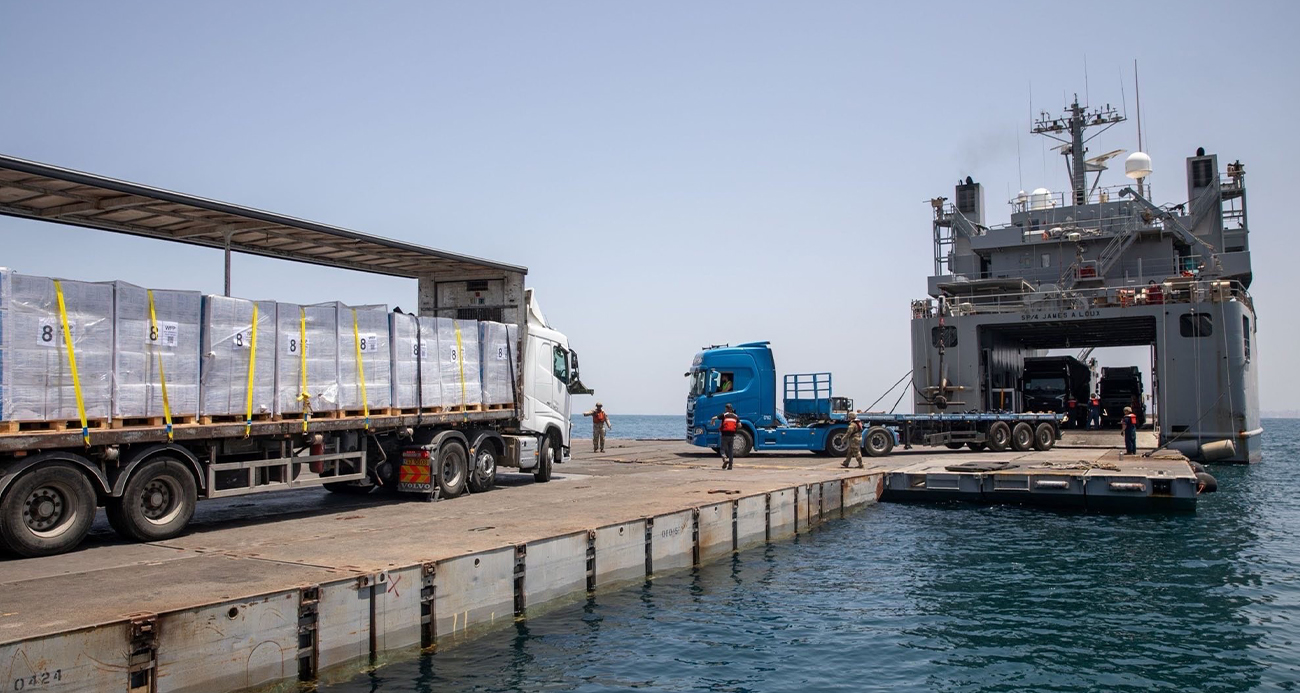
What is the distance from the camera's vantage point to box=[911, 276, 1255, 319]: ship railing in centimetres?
3180

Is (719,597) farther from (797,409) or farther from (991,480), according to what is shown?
(797,409)

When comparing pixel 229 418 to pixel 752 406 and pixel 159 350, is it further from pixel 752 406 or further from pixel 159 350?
pixel 752 406

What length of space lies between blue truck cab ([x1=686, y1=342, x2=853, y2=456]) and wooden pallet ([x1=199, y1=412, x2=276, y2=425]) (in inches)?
702

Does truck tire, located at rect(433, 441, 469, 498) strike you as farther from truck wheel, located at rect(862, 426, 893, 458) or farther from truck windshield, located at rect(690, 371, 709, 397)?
truck wheel, located at rect(862, 426, 893, 458)

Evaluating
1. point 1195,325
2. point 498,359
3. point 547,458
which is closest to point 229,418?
point 498,359

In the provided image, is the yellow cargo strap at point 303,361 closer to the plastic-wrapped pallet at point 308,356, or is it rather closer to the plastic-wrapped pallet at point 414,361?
the plastic-wrapped pallet at point 308,356

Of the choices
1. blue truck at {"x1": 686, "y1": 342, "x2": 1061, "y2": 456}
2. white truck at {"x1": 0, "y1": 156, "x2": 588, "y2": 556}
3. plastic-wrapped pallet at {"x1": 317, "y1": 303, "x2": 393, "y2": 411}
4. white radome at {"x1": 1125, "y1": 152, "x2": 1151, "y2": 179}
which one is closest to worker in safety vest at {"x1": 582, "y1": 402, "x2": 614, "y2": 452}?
blue truck at {"x1": 686, "y1": 342, "x2": 1061, "y2": 456}

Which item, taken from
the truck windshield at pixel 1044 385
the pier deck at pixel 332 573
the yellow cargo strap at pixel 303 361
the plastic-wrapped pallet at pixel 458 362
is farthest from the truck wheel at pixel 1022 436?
the yellow cargo strap at pixel 303 361

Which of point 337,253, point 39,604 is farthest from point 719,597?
point 337,253

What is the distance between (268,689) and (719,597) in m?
6.70

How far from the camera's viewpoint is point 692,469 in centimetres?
2559

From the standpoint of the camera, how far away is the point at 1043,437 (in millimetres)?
30594

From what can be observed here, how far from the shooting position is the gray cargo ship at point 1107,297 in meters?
31.5

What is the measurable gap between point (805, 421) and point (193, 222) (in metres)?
21.0
